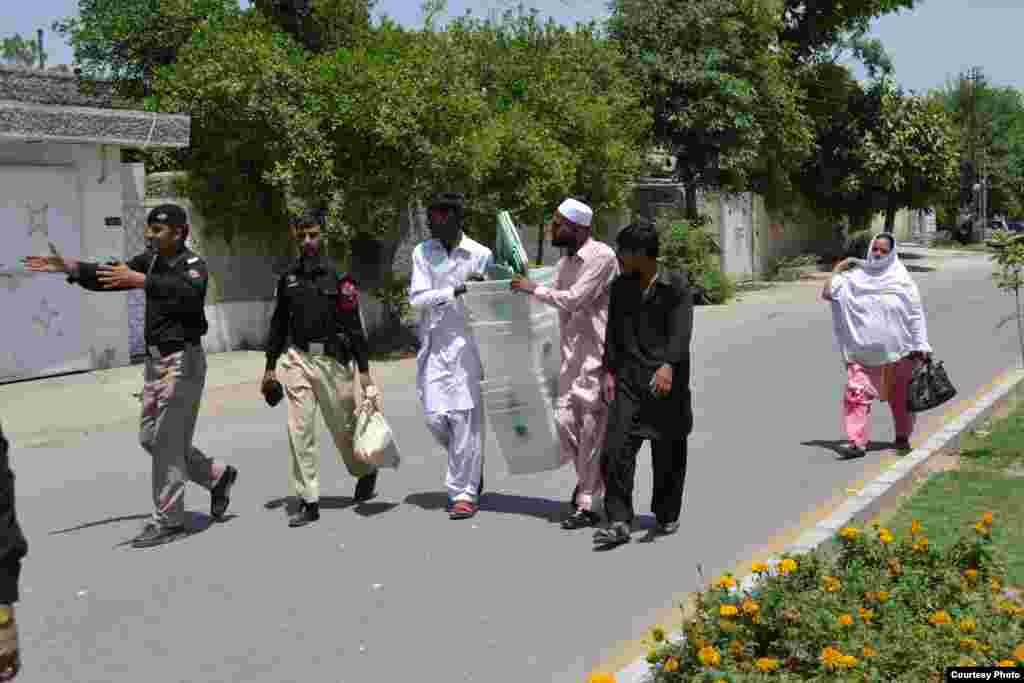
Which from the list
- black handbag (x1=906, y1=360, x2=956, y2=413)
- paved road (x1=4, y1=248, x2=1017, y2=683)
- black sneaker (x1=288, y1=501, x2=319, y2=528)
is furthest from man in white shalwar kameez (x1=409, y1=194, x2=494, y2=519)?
black handbag (x1=906, y1=360, x2=956, y2=413)

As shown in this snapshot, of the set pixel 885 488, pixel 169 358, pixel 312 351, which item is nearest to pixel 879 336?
pixel 885 488

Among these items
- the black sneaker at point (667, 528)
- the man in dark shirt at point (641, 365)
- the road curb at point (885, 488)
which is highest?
the man in dark shirt at point (641, 365)

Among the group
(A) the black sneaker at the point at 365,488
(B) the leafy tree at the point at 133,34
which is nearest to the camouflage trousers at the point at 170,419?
(A) the black sneaker at the point at 365,488

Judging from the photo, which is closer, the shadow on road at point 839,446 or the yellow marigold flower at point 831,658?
the yellow marigold flower at point 831,658

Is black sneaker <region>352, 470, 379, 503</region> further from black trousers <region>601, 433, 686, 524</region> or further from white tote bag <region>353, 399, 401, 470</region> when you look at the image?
black trousers <region>601, 433, 686, 524</region>

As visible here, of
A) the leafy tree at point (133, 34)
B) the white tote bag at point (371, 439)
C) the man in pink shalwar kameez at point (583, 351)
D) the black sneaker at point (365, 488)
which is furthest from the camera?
the leafy tree at point (133, 34)

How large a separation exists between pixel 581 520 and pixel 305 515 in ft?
5.32

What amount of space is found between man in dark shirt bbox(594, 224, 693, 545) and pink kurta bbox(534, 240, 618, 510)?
31 cm

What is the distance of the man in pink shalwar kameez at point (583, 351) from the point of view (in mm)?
6871

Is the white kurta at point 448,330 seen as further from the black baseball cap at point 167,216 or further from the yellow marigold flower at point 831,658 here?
the yellow marigold flower at point 831,658

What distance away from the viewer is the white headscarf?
872 centimetres

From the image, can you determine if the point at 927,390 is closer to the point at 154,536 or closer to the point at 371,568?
the point at 371,568

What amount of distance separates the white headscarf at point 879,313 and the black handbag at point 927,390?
194mm

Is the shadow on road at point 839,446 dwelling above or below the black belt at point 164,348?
below
